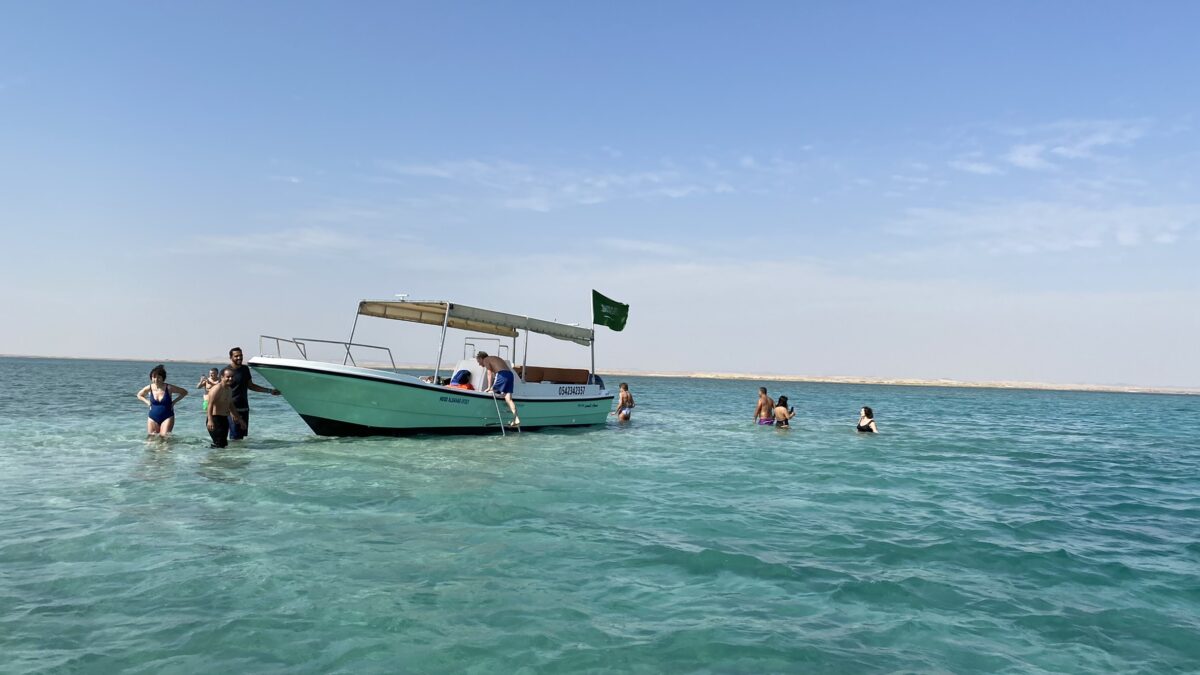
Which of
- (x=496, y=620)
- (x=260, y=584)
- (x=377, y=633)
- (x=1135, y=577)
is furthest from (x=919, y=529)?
(x=260, y=584)

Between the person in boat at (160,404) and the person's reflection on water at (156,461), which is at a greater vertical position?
the person in boat at (160,404)

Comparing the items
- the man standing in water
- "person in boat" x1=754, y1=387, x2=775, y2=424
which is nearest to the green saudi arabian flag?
"person in boat" x1=754, y1=387, x2=775, y2=424

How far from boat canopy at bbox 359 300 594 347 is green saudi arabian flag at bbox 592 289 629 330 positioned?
4.69 ft

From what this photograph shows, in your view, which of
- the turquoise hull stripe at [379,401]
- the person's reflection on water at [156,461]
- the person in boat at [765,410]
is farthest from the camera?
the person in boat at [765,410]

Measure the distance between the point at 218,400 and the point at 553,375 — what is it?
1002 cm

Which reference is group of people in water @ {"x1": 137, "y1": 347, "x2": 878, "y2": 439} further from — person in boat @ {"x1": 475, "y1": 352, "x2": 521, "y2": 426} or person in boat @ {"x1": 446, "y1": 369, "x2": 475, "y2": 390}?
person in boat @ {"x1": 446, "y1": 369, "x2": 475, "y2": 390}

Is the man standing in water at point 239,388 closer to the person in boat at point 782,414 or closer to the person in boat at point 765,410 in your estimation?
the person in boat at point 782,414

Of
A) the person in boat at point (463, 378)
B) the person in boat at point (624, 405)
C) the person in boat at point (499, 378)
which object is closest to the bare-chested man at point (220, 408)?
the person in boat at point (463, 378)

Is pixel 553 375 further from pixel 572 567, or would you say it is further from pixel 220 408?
pixel 572 567

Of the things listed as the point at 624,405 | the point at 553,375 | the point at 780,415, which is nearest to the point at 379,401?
the point at 553,375

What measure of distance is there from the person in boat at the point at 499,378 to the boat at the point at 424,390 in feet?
0.65

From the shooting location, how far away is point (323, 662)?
181 inches

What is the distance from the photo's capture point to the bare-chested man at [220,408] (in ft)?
47.9

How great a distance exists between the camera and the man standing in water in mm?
14925
